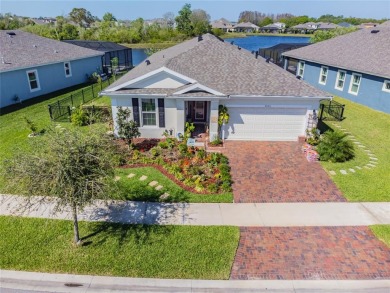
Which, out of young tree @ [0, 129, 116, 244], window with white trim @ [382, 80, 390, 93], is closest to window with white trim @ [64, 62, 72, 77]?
young tree @ [0, 129, 116, 244]

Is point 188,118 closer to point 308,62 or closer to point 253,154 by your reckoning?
point 253,154

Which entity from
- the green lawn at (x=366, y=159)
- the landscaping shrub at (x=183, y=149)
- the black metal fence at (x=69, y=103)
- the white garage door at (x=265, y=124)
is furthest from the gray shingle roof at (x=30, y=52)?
the green lawn at (x=366, y=159)

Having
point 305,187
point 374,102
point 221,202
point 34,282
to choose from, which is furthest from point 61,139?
point 374,102

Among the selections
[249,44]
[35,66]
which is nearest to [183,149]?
[35,66]

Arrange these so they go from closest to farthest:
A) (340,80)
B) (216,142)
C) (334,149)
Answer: (334,149) < (216,142) < (340,80)

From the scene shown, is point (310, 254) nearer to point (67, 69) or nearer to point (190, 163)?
point (190, 163)

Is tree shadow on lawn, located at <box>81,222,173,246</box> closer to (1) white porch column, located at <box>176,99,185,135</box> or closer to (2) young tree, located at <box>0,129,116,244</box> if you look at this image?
(2) young tree, located at <box>0,129,116,244</box>

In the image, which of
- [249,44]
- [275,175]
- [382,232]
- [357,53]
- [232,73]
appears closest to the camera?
[382,232]
